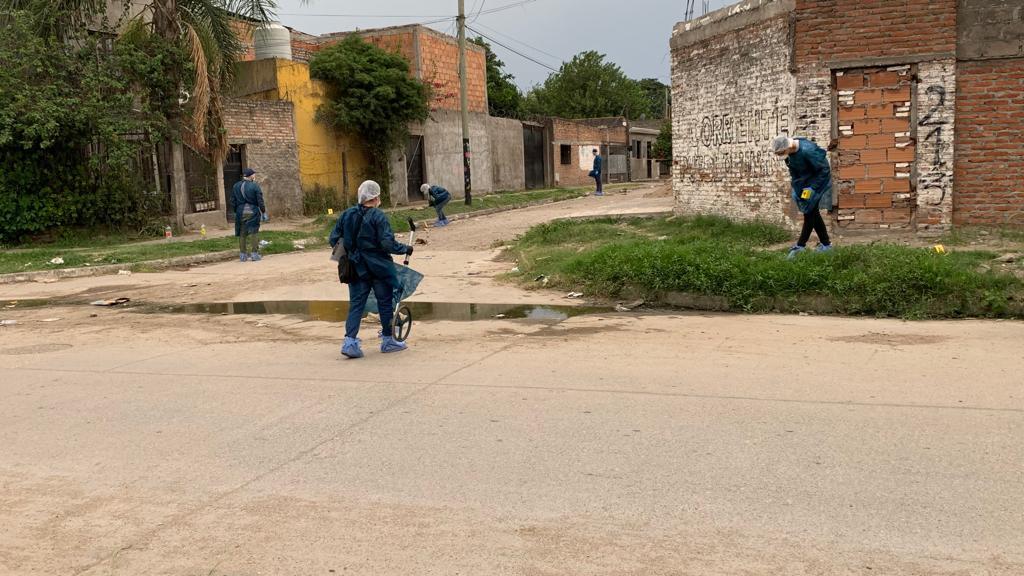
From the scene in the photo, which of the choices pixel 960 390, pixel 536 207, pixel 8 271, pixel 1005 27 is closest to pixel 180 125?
pixel 8 271

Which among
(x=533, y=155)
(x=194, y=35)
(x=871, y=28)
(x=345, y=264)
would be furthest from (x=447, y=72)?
(x=345, y=264)

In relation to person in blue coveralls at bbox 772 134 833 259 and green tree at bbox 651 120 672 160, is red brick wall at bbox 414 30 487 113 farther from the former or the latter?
person in blue coveralls at bbox 772 134 833 259

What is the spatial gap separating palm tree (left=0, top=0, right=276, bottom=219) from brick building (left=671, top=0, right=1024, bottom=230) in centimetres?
1268

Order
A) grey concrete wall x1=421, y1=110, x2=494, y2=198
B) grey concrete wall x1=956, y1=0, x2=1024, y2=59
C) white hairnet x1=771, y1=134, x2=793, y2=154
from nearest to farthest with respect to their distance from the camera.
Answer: white hairnet x1=771, y1=134, x2=793, y2=154 < grey concrete wall x1=956, y1=0, x2=1024, y2=59 < grey concrete wall x1=421, y1=110, x2=494, y2=198

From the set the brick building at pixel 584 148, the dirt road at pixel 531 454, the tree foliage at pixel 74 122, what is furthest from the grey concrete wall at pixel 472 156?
the dirt road at pixel 531 454

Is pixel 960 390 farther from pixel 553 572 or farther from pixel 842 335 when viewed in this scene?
pixel 553 572

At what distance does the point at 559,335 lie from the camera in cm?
880

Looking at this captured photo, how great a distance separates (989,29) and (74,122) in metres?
17.6

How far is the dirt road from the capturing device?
3.84m

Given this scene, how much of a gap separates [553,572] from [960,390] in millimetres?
3905

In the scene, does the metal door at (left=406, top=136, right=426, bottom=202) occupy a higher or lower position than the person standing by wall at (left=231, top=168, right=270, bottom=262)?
higher

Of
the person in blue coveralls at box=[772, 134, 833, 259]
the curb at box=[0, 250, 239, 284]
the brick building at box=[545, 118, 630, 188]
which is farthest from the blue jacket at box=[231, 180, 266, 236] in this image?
the brick building at box=[545, 118, 630, 188]

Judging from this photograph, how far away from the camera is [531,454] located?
507 centimetres

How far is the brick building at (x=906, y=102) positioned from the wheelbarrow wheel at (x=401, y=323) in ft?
25.7
